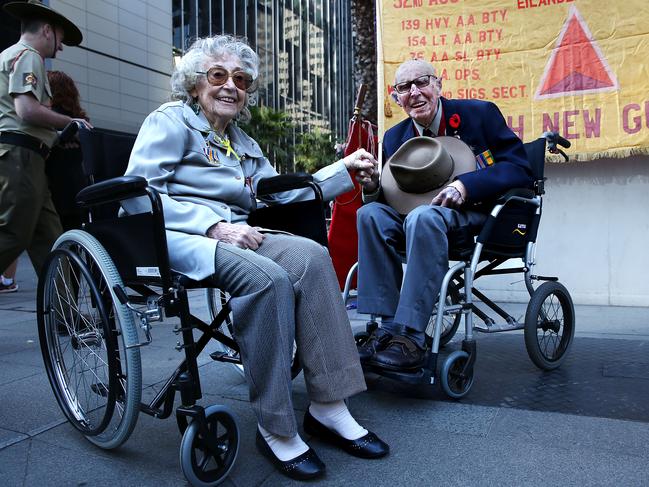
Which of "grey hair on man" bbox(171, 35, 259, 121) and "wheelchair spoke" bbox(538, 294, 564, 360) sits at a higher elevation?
"grey hair on man" bbox(171, 35, 259, 121)

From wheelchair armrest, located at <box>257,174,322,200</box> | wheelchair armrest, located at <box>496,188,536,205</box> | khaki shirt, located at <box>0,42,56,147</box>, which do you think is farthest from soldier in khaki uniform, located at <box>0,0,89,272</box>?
wheelchair armrest, located at <box>496,188,536,205</box>

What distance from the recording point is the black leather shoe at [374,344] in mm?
2369

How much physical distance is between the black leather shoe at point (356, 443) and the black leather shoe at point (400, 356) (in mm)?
373

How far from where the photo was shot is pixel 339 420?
1.93 metres

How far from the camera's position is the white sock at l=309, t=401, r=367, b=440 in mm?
1921

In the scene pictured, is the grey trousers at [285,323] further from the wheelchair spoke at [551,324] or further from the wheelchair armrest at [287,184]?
the wheelchair spoke at [551,324]

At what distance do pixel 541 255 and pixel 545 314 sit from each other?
224 centimetres

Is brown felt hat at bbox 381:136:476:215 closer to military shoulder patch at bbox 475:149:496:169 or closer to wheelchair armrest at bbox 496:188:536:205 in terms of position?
military shoulder patch at bbox 475:149:496:169

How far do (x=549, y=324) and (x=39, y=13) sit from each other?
133 inches

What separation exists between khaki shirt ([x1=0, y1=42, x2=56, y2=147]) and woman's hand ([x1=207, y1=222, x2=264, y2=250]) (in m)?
2.02

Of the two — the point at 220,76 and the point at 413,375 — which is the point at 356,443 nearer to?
the point at 413,375

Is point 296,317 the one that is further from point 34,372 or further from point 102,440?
point 34,372

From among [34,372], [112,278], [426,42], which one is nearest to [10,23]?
[426,42]

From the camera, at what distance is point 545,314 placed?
2865 millimetres
